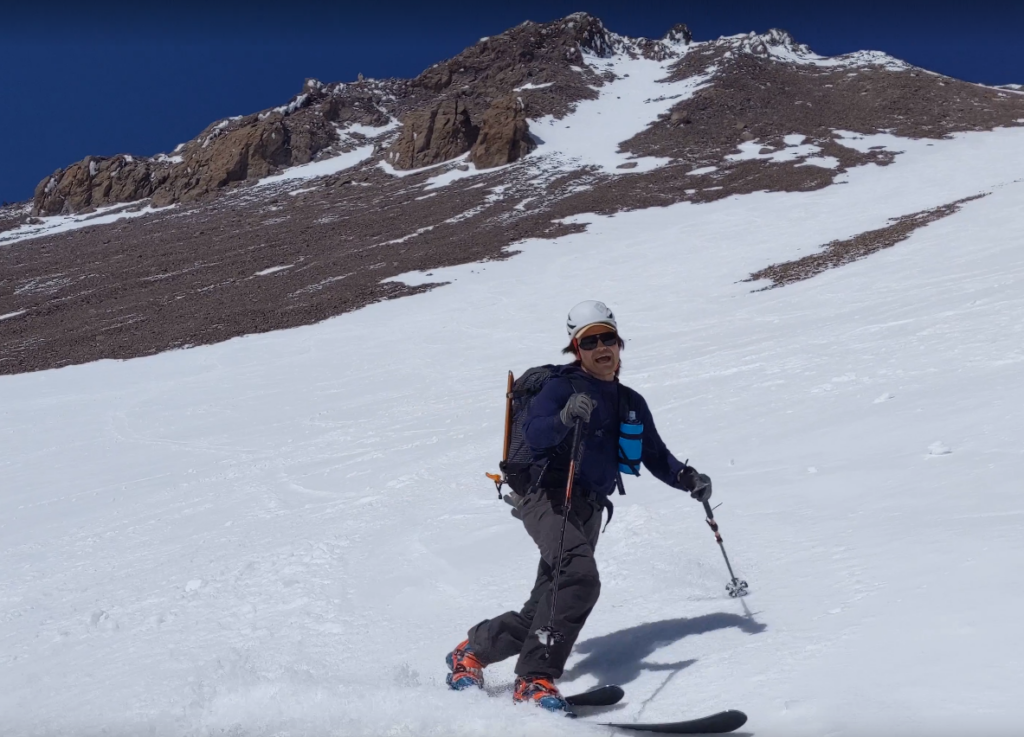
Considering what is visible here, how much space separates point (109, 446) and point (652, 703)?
481 inches

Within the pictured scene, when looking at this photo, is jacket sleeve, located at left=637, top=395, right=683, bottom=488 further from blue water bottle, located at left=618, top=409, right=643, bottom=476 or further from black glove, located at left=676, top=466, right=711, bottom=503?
blue water bottle, located at left=618, top=409, right=643, bottom=476

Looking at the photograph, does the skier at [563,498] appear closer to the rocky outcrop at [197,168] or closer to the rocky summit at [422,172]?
the rocky summit at [422,172]

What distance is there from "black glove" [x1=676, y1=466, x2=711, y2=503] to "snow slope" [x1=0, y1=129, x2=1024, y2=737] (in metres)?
0.72

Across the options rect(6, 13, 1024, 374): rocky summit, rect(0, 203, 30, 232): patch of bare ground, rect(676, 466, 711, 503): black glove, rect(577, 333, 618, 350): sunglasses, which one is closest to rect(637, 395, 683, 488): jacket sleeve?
rect(676, 466, 711, 503): black glove

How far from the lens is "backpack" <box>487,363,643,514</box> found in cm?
422

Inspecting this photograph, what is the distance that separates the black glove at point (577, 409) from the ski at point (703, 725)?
53.6 inches

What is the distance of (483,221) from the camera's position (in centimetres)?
3722

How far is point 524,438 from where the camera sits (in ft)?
13.8

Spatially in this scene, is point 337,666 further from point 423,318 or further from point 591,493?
point 423,318

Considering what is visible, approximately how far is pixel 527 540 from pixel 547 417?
8.89ft

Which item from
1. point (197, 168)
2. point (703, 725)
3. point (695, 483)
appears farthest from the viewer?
point (197, 168)

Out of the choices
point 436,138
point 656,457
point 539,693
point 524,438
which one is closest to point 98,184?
point 436,138

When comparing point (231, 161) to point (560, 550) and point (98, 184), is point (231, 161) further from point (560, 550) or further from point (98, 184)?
point (560, 550)

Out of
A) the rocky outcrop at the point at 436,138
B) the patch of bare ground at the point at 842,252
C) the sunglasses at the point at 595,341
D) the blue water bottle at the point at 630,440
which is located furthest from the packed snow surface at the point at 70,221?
the blue water bottle at the point at 630,440
